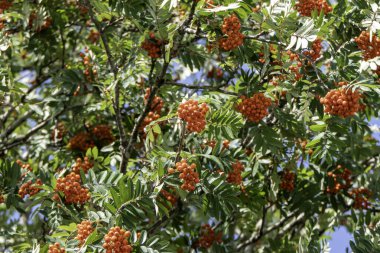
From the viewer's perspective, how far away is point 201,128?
5176 mm

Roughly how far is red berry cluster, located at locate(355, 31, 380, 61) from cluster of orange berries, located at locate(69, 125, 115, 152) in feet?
10.7

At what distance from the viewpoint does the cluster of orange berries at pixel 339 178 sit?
7.20m

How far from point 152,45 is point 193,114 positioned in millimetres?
1456

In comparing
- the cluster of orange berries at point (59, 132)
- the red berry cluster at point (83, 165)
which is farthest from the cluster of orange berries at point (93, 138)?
the red berry cluster at point (83, 165)

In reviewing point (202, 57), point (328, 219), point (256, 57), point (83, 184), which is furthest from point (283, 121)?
point (328, 219)

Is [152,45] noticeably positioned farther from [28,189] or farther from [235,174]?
[28,189]

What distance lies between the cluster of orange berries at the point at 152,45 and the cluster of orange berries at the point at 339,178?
2333mm

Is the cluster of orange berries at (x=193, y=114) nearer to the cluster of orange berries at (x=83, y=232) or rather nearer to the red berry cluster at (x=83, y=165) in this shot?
the cluster of orange berries at (x=83, y=232)

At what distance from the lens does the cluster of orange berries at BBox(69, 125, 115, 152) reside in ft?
25.2

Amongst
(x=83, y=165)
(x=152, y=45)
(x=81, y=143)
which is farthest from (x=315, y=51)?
(x=81, y=143)

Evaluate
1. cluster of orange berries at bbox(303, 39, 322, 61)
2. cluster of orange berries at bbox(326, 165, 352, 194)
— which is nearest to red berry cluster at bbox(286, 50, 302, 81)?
cluster of orange berries at bbox(303, 39, 322, 61)

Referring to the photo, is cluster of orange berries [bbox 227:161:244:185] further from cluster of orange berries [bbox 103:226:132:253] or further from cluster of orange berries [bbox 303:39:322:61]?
cluster of orange berries [bbox 103:226:132:253]

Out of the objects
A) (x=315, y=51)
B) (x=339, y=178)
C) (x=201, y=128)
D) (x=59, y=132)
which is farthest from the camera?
(x=59, y=132)

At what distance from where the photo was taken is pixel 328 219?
26.3 feet
